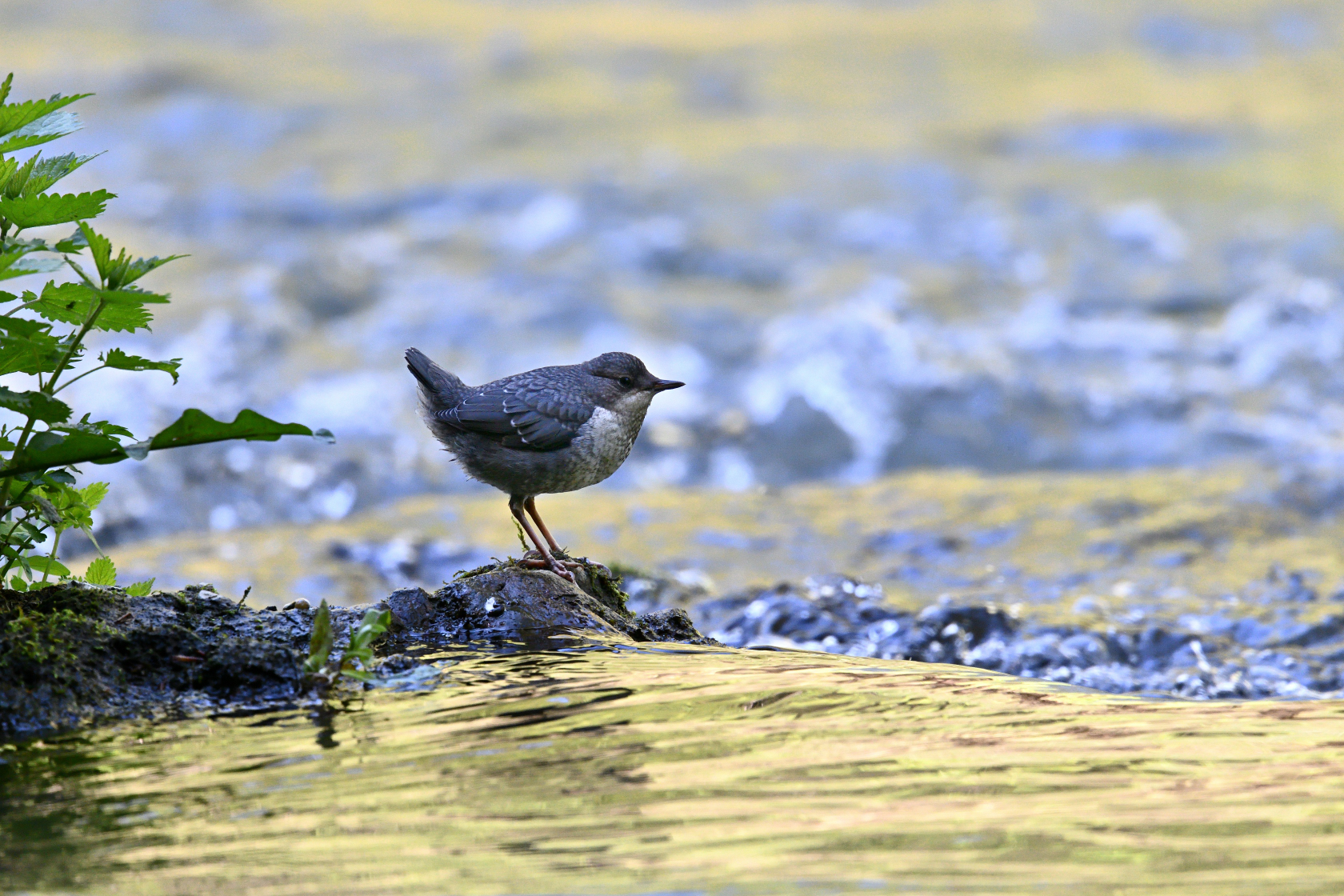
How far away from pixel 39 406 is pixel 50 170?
0.62 meters

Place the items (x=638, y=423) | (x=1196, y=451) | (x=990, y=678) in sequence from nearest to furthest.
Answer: (x=990, y=678)
(x=638, y=423)
(x=1196, y=451)

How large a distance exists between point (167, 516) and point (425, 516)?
2004mm

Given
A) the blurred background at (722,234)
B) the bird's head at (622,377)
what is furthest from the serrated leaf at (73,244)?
the blurred background at (722,234)

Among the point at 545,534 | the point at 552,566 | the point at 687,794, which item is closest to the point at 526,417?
the point at 545,534

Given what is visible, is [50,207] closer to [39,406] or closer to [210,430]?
[39,406]

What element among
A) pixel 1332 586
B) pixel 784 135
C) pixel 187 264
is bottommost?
pixel 1332 586

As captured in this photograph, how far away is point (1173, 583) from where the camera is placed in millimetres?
7867

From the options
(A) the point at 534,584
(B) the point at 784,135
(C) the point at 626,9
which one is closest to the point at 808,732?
(A) the point at 534,584

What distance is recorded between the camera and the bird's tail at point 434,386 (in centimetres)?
483

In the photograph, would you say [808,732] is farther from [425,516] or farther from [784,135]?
[784,135]

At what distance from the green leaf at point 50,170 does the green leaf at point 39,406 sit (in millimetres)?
500

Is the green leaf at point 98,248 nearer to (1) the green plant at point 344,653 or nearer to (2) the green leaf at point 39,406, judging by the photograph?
(2) the green leaf at point 39,406

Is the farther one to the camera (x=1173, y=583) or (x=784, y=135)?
(x=784, y=135)

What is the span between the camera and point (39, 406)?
9.37ft
